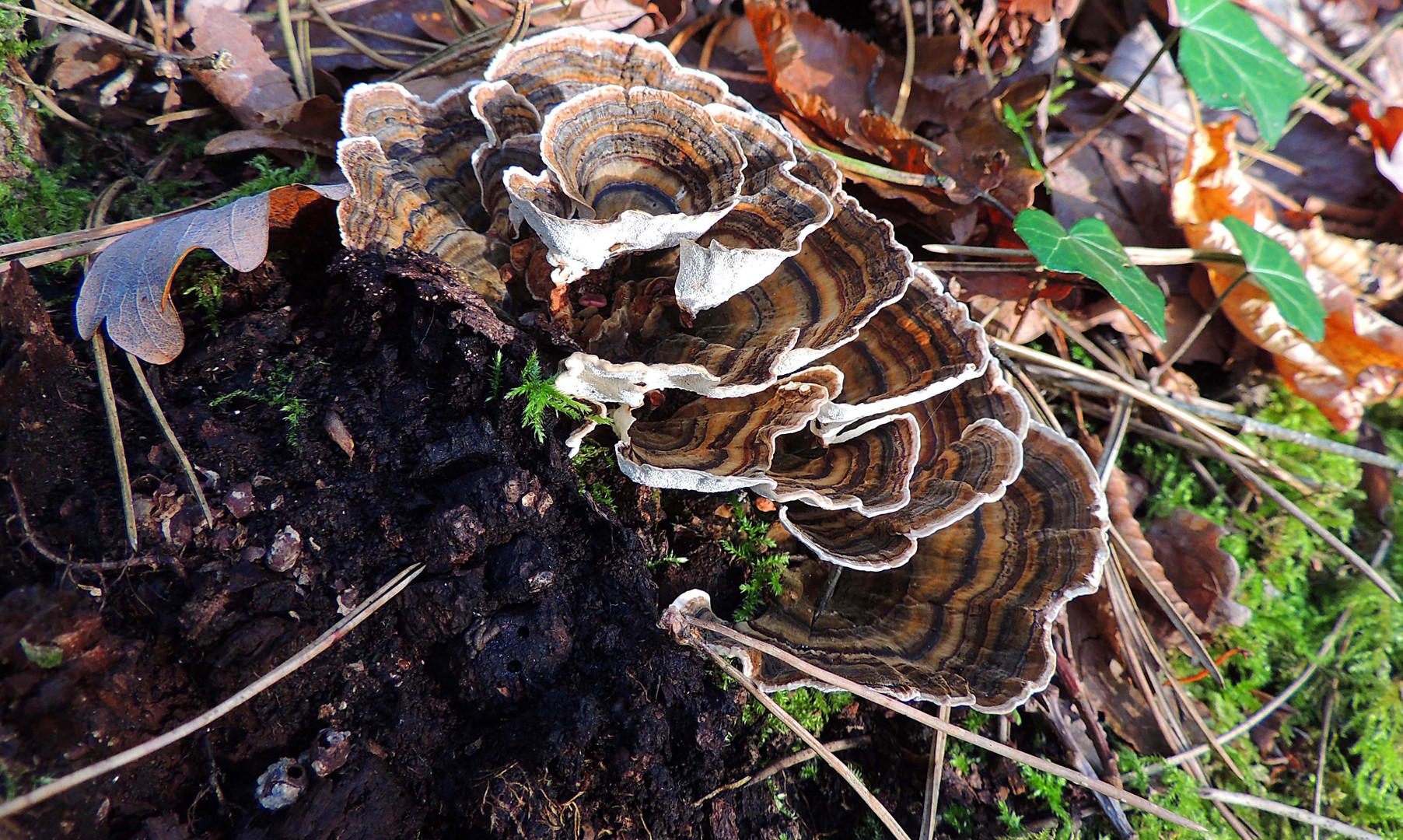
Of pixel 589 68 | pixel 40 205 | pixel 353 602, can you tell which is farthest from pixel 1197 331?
pixel 40 205

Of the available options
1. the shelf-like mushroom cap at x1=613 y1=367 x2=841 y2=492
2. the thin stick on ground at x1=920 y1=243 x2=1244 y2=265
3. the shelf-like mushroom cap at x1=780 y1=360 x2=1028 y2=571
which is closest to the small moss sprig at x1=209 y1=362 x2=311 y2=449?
the shelf-like mushroom cap at x1=613 y1=367 x2=841 y2=492

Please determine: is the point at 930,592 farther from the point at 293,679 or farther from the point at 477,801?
the point at 293,679

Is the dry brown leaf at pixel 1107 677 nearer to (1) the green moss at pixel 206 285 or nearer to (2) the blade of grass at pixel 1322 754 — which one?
(2) the blade of grass at pixel 1322 754

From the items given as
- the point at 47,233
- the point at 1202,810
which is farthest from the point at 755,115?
the point at 1202,810

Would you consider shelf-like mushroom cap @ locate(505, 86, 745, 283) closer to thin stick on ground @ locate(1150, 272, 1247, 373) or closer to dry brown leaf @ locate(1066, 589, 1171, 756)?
dry brown leaf @ locate(1066, 589, 1171, 756)

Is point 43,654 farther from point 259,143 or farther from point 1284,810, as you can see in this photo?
point 1284,810

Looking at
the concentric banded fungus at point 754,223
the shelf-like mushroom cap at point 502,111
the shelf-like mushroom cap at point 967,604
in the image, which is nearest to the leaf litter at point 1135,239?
the shelf-like mushroom cap at point 967,604
